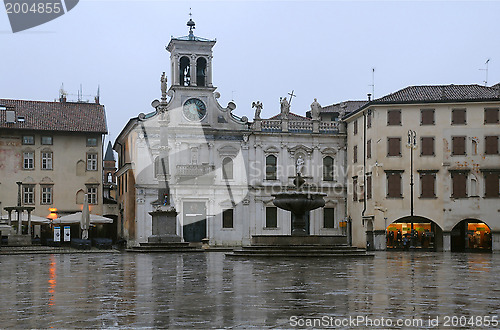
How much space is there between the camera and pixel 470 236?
52.6 m

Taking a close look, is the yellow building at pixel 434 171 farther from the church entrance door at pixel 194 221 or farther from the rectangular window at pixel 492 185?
the church entrance door at pixel 194 221

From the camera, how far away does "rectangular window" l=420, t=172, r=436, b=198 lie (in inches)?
2024

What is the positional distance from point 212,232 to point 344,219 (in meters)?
10.0

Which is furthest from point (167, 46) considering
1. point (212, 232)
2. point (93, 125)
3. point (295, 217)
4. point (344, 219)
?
point (295, 217)

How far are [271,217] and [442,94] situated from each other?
49.1 feet

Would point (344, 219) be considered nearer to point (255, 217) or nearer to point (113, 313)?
point (255, 217)

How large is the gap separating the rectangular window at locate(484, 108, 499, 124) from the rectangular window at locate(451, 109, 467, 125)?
138 centimetres

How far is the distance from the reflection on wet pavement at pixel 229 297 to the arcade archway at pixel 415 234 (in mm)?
32641

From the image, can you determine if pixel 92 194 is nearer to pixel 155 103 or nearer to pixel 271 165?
pixel 155 103

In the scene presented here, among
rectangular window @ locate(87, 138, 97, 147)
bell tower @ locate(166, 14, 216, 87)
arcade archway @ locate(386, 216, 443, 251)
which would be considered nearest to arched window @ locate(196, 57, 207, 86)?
bell tower @ locate(166, 14, 216, 87)

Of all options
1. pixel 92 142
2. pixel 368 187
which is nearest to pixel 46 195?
pixel 92 142

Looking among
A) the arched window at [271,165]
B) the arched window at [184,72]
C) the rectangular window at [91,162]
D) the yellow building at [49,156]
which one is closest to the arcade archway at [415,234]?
the arched window at [271,165]

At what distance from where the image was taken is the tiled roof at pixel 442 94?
52.0m

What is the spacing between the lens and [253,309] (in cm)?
1138
